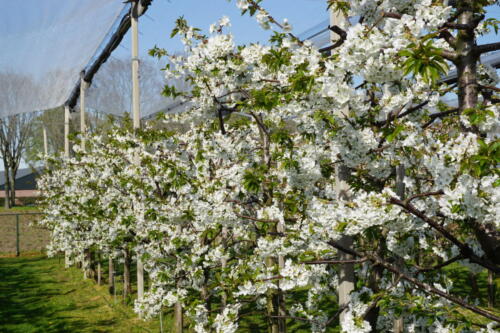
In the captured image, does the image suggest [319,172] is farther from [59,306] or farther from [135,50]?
[59,306]

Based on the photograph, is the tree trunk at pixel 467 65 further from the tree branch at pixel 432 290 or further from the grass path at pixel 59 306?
the grass path at pixel 59 306

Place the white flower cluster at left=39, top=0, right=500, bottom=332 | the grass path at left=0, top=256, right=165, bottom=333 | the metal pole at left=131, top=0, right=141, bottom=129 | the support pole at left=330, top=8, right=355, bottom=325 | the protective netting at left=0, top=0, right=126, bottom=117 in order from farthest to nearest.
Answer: the protective netting at left=0, top=0, right=126, bottom=117, the grass path at left=0, top=256, right=165, bottom=333, the metal pole at left=131, top=0, right=141, bottom=129, the support pole at left=330, top=8, right=355, bottom=325, the white flower cluster at left=39, top=0, right=500, bottom=332

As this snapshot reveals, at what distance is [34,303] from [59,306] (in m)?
0.85

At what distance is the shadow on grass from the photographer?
26.6 ft

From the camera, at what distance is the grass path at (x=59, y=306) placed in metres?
7.93

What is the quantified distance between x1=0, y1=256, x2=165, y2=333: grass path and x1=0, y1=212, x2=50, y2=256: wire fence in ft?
16.9

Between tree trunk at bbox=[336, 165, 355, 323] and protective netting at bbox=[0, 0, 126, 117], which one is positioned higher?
protective netting at bbox=[0, 0, 126, 117]

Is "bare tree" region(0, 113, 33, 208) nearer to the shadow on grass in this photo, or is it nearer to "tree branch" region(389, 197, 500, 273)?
the shadow on grass

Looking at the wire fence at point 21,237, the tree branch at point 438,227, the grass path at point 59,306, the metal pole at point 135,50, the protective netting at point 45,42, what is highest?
the protective netting at point 45,42

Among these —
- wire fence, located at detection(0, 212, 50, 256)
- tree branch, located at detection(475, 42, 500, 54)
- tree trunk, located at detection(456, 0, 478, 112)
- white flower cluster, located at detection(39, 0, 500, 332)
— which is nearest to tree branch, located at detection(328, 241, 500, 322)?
white flower cluster, located at detection(39, 0, 500, 332)

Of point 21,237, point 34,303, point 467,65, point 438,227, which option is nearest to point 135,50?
point 34,303

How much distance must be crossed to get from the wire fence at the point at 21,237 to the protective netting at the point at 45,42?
8272mm

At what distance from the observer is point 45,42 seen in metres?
9.44

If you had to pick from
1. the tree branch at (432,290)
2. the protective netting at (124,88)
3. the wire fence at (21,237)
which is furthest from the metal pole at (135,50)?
the wire fence at (21,237)
